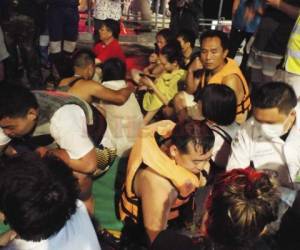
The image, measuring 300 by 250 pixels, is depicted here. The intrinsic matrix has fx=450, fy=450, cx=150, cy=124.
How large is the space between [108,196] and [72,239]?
4.65 feet

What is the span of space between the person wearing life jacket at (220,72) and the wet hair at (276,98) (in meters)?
0.86

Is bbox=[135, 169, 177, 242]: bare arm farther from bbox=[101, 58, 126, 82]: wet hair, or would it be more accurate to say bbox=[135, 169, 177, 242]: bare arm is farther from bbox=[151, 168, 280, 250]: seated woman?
bbox=[101, 58, 126, 82]: wet hair

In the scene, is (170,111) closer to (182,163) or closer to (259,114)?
(259,114)

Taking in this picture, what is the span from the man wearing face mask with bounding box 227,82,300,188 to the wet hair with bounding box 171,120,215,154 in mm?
454

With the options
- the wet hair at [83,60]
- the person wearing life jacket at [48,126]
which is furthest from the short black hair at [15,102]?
the wet hair at [83,60]

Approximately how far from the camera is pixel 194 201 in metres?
2.72

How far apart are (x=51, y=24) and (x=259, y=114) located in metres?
3.19

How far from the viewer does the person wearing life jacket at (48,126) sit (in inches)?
91.3

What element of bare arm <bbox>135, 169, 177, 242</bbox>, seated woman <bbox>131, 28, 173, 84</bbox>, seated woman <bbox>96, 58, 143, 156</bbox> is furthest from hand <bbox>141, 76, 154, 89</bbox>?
bare arm <bbox>135, 169, 177, 242</bbox>

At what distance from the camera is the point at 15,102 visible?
2.29 m

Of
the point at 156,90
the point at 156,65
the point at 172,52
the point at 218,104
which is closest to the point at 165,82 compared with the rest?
the point at 156,90

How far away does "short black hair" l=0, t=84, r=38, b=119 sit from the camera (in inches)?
90.0

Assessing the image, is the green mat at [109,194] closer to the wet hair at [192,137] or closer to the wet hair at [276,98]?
the wet hair at [192,137]

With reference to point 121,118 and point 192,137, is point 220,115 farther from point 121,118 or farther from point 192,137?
point 121,118
